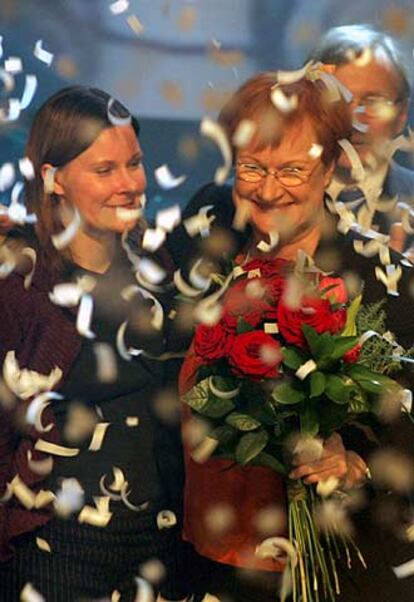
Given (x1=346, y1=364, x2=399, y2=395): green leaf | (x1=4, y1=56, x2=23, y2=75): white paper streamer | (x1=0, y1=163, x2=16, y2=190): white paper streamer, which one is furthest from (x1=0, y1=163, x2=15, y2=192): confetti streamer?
(x1=346, y1=364, x2=399, y2=395): green leaf

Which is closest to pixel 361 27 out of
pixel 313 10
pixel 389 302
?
pixel 313 10

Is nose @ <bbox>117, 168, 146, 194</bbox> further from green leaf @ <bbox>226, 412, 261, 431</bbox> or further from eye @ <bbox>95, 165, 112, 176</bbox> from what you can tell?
green leaf @ <bbox>226, 412, 261, 431</bbox>

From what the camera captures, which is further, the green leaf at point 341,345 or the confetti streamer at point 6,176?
the confetti streamer at point 6,176

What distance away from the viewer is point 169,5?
1144 millimetres

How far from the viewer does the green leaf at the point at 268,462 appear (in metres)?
1.07

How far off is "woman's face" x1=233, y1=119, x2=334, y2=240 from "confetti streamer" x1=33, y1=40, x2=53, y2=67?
0.76ft

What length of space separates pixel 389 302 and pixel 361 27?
0.30 m

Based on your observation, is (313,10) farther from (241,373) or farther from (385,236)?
(241,373)

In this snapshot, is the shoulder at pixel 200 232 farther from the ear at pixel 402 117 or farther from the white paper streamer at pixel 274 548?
the white paper streamer at pixel 274 548

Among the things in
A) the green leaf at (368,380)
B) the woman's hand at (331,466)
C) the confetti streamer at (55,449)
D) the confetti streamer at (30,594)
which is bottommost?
the confetti streamer at (30,594)

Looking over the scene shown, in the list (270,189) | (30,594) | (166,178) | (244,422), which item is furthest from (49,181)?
(30,594)

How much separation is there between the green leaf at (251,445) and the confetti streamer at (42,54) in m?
0.46

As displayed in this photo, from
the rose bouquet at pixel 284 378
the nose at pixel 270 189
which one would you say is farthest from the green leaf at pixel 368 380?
the nose at pixel 270 189

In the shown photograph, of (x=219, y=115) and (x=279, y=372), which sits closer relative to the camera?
(x=279, y=372)
